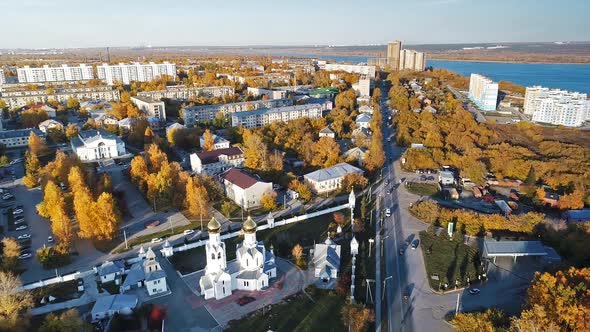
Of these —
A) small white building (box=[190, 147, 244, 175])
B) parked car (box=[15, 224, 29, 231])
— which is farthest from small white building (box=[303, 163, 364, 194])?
parked car (box=[15, 224, 29, 231])

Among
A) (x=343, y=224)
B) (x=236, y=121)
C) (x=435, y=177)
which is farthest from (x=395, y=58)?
(x=343, y=224)

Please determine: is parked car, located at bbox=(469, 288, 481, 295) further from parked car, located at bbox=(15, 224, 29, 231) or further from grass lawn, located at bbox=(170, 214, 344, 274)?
parked car, located at bbox=(15, 224, 29, 231)

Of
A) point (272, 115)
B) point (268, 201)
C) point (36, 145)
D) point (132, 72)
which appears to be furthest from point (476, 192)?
point (132, 72)

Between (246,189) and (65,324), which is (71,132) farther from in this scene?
(65,324)

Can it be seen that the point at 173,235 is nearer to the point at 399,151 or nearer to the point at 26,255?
the point at 26,255

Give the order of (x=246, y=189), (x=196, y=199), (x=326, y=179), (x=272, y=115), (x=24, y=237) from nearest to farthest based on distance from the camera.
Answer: (x=24, y=237), (x=196, y=199), (x=246, y=189), (x=326, y=179), (x=272, y=115)

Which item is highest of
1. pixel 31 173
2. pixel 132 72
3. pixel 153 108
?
pixel 132 72

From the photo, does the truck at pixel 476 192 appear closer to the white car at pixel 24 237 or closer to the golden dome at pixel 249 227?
the golden dome at pixel 249 227
